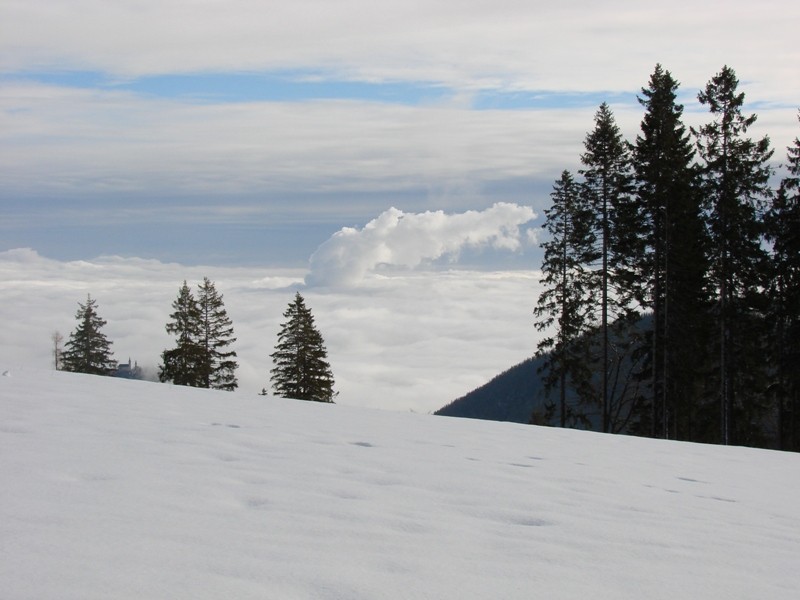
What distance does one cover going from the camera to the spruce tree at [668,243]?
3462 centimetres

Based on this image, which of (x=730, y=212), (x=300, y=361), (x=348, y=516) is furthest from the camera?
(x=300, y=361)

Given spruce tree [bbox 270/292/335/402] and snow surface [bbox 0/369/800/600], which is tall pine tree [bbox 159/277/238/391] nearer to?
spruce tree [bbox 270/292/335/402]

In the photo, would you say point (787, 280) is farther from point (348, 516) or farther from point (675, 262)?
point (348, 516)

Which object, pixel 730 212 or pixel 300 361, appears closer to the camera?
pixel 730 212

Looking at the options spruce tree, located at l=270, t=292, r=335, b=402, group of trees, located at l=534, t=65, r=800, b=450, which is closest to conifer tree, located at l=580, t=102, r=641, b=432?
group of trees, located at l=534, t=65, r=800, b=450

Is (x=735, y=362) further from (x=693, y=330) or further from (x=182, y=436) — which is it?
(x=182, y=436)

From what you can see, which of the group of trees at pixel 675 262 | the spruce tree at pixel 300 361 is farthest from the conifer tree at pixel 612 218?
the spruce tree at pixel 300 361

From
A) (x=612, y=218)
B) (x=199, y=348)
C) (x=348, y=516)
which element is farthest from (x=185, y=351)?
(x=348, y=516)

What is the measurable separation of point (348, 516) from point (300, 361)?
135 ft

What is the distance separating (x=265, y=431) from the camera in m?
8.77

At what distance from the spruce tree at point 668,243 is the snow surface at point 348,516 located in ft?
87.5

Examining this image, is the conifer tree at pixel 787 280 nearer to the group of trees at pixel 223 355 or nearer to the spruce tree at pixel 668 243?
the spruce tree at pixel 668 243

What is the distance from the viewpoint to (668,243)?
34.7m

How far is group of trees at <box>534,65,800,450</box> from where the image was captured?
33625mm
